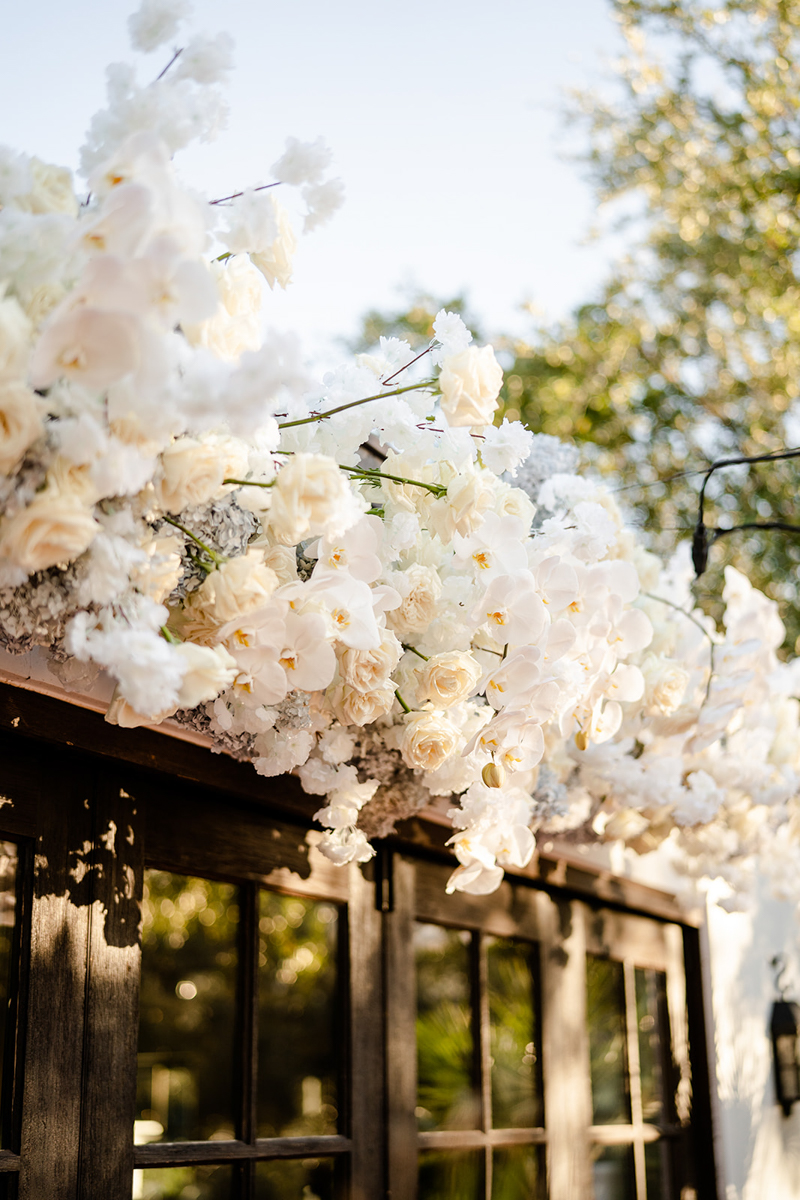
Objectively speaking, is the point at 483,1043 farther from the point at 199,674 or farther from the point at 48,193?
the point at 48,193

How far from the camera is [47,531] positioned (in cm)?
97

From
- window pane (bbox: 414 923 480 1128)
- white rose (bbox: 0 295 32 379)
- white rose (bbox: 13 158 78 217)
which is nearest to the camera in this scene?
white rose (bbox: 0 295 32 379)

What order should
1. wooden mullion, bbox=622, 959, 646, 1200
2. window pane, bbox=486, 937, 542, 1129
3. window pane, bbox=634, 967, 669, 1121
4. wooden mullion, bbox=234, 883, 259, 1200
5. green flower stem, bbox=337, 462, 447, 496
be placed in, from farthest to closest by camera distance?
1. window pane, bbox=634, 967, 669, 1121
2. wooden mullion, bbox=622, 959, 646, 1200
3. window pane, bbox=486, 937, 542, 1129
4. wooden mullion, bbox=234, 883, 259, 1200
5. green flower stem, bbox=337, 462, 447, 496

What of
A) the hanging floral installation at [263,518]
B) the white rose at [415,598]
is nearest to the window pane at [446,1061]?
the hanging floral installation at [263,518]

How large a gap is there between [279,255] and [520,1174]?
2.36m

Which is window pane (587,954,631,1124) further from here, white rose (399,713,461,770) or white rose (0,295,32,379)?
white rose (0,295,32,379)

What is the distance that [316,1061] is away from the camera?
17.9ft

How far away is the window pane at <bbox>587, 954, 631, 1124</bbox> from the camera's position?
315 cm

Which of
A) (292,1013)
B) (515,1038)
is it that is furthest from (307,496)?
(292,1013)

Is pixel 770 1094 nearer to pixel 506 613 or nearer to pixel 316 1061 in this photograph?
pixel 316 1061

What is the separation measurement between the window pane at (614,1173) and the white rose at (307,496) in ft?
8.44

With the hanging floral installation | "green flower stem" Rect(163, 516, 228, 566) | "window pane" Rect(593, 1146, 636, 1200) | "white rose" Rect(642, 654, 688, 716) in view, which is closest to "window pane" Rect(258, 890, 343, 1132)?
"window pane" Rect(593, 1146, 636, 1200)

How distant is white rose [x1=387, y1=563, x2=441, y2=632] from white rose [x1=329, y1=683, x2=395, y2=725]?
10 cm

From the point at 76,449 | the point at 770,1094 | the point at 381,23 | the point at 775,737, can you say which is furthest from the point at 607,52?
the point at 76,449
